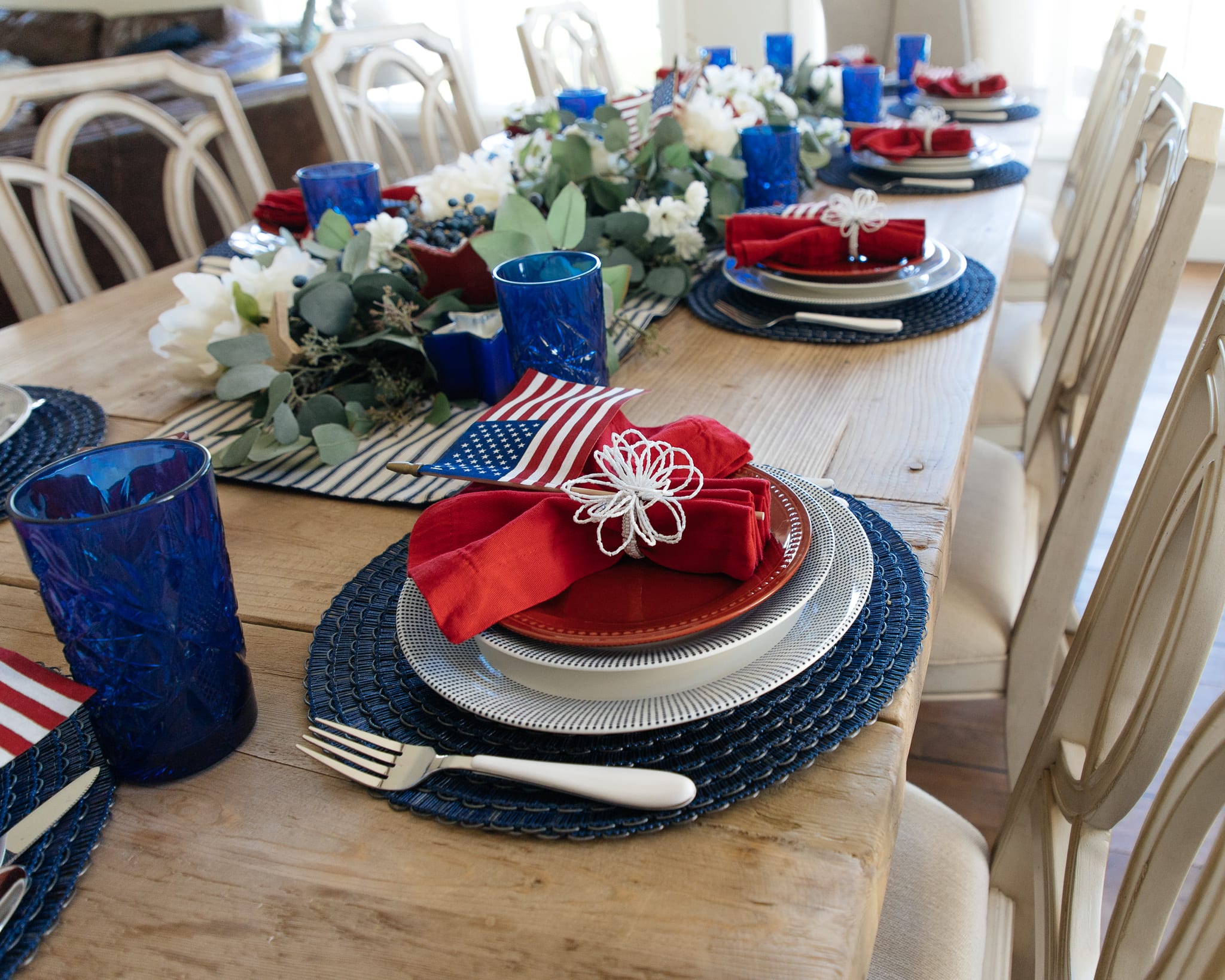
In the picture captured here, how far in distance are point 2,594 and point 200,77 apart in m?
1.22

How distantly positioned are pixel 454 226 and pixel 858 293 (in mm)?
442

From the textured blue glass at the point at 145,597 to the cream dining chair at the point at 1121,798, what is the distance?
0.45 metres

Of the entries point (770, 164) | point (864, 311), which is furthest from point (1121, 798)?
point (770, 164)

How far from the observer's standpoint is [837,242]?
3.53 ft

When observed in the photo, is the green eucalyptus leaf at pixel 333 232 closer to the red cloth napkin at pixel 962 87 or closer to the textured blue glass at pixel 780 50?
the textured blue glass at pixel 780 50

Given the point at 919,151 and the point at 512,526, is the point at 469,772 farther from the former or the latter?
the point at 919,151

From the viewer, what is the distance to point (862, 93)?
6.43 feet

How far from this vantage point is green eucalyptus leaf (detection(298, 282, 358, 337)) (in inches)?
34.9

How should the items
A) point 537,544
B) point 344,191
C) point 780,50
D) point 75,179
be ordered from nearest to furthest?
point 537,544, point 344,191, point 75,179, point 780,50

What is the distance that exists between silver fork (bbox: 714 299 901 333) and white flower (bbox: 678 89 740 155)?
367mm

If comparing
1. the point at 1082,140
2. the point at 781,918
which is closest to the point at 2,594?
the point at 781,918

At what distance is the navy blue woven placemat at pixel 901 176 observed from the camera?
1581 millimetres

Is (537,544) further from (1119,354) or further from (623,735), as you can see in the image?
(1119,354)

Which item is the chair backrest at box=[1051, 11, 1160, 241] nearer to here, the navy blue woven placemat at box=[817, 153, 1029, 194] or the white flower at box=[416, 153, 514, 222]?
the navy blue woven placemat at box=[817, 153, 1029, 194]
